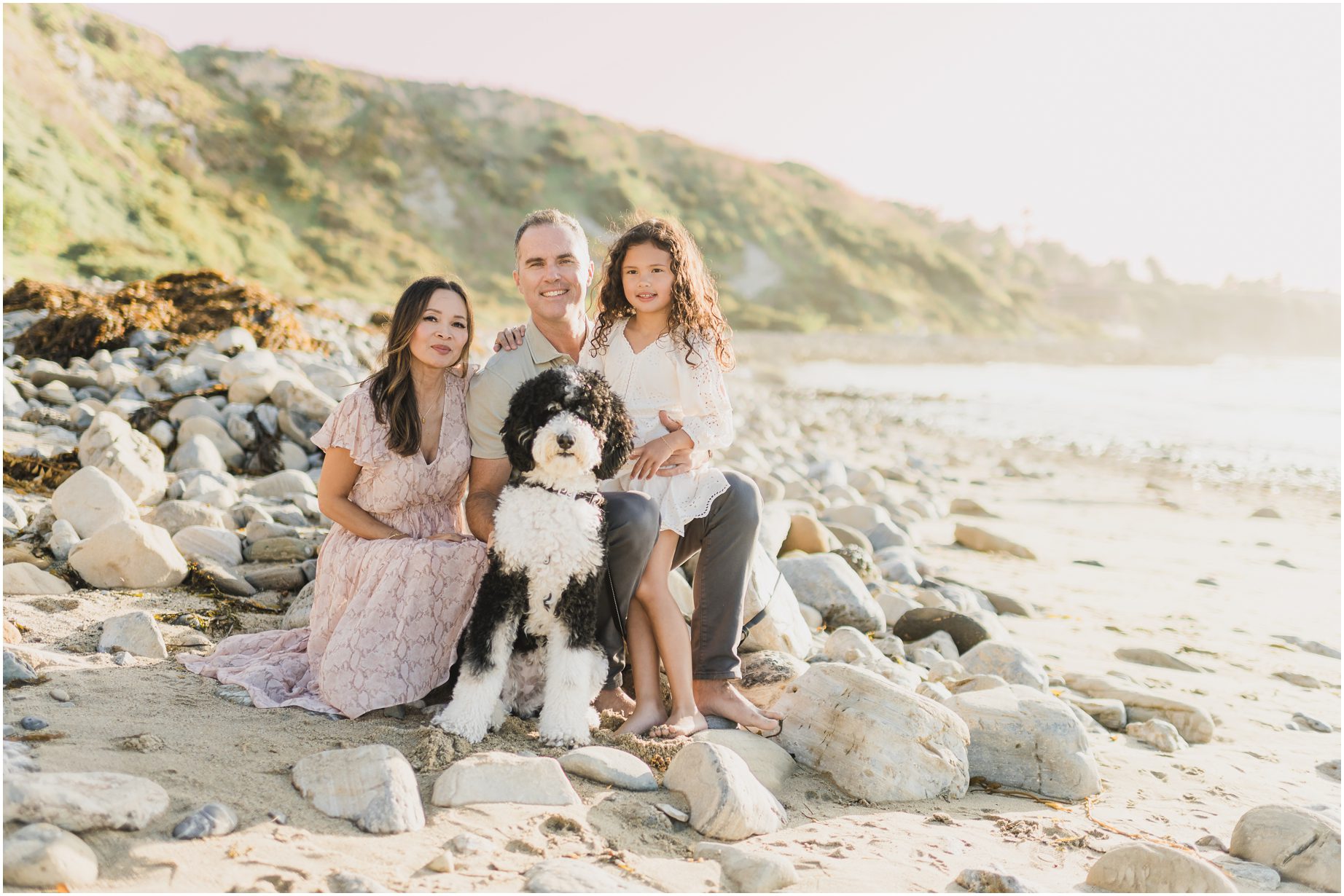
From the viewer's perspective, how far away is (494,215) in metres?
47.2

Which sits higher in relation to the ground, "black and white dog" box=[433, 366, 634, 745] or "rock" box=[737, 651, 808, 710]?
"black and white dog" box=[433, 366, 634, 745]

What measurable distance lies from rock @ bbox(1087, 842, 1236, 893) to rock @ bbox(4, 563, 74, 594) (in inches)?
169

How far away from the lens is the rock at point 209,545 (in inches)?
186

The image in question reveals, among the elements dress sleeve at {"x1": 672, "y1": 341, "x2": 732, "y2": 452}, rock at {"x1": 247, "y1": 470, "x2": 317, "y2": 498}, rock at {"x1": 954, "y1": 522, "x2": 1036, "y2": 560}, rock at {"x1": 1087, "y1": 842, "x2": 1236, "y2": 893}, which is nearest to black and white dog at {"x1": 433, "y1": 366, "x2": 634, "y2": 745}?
dress sleeve at {"x1": 672, "y1": 341, "x2": 732, "y2": 452}

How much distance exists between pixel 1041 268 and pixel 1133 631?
95.3 m

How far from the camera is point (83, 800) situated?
2.22 meters

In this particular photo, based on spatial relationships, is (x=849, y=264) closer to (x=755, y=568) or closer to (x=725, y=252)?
(x=725, y=252)

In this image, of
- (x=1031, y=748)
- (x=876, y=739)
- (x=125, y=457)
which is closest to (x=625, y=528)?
(x=876, y=739)

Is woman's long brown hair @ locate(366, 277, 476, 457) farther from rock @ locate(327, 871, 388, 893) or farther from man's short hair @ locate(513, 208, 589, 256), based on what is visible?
rock @ locate(327, 871, 388, 893)

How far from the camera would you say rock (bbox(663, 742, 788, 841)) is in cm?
279

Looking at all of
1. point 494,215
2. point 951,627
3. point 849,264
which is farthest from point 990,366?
point 951,627

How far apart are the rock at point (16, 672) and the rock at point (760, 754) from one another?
2.31 metres

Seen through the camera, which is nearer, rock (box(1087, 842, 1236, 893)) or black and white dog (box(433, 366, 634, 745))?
rock (box(1087, 842, 1236, 893))

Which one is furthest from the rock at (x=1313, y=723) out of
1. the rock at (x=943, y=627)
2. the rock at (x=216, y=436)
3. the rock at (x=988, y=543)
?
the rock at (x=216, y=436)
